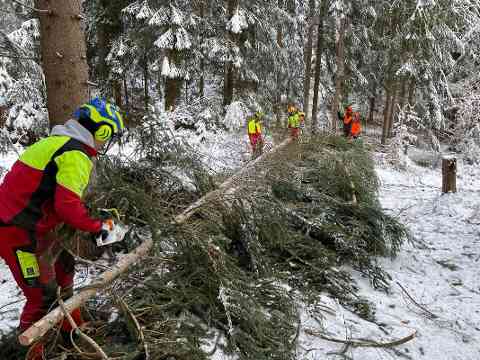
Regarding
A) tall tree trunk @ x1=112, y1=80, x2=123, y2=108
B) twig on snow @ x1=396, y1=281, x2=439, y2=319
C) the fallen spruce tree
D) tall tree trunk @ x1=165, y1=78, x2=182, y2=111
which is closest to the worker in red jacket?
the fallen spruce tree

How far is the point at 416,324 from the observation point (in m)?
4.07

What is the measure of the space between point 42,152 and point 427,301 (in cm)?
468

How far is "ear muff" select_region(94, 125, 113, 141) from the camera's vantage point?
261 cm

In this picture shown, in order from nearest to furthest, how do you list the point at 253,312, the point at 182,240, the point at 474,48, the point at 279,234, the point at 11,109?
1. the point at 253,312
2. the point at 182,240
3. the point at 279,234
4. the point at 11,109
5. the point at 474,48

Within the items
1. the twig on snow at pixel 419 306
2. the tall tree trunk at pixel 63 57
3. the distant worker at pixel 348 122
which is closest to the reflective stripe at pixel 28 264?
the tall tree trunk at pixel 63 57

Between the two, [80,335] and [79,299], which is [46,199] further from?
[80,335]

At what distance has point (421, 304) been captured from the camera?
460 cm

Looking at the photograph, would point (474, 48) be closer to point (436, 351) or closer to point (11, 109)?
point (436, 351)

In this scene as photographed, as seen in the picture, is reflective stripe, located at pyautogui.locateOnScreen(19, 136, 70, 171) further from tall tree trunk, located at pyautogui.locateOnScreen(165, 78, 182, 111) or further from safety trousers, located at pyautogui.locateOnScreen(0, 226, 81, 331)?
tall tree trunk, located at pyautogui.locateOnScreen(165, 78, 182, 111)

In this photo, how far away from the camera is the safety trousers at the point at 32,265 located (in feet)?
8.34

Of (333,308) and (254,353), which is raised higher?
(254,353)

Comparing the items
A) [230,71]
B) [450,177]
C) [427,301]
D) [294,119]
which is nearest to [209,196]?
[427,301]

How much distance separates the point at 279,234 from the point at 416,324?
1.81 meters

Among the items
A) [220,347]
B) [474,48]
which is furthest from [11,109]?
[474,48]
